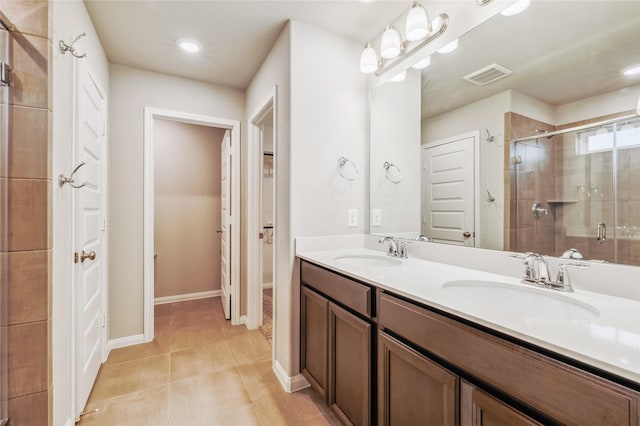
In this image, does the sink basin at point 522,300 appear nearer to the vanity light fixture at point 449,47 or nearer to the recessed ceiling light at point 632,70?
the recessed ceiling light at point 632,70

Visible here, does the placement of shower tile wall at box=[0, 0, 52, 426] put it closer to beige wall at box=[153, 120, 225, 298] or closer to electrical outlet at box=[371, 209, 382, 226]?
electrical outlet at box=[371, 209, 382, 226]

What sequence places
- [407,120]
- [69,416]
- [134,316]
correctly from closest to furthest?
[69,416], [407,120], [134,316]

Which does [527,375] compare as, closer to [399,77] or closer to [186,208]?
[399,77]

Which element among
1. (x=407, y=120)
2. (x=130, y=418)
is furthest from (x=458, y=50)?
(x=130, y=418)

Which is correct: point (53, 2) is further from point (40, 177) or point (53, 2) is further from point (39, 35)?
point (40, 177)

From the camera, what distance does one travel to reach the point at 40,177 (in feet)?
3.93

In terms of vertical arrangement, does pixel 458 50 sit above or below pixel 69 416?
above

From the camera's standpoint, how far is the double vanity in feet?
1.86

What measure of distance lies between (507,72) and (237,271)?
255cm

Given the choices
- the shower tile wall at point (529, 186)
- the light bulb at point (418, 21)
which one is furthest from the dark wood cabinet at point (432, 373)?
the light bulb at point (418, 21)

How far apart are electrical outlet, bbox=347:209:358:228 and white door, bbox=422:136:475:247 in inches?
19.1

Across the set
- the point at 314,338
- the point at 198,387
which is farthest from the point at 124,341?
the point at 314,338

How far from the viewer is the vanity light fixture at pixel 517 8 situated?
121 centimetres

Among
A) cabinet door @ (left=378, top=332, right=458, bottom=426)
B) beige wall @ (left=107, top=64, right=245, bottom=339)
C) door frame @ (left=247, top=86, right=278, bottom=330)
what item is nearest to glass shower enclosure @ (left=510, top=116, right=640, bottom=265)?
cabinet door @ (left=378, top=332, right=458, bottom=426)
